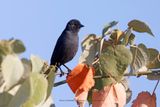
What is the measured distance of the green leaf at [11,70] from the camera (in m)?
0.62

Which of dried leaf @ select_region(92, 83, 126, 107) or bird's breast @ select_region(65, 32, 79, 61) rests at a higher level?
dried leaf @ select_region(92, 83, 126, 107)

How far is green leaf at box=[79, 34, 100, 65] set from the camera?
1.31 meters

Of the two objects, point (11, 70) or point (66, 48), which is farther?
point (66, 48)

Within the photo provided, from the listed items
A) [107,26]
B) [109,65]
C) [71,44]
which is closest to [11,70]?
[109,65]

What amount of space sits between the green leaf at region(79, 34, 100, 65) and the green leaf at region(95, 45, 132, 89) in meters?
0.06

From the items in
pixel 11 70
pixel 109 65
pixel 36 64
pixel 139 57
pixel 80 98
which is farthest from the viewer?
pixel 139 57

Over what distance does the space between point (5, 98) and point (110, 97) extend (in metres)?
0.51

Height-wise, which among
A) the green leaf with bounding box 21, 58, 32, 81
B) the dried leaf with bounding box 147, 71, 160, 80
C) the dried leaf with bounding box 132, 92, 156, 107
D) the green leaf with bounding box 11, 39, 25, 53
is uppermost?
the green leaf with bounding box 11, 39, 25, 53

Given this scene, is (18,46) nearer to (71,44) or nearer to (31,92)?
(31,92)

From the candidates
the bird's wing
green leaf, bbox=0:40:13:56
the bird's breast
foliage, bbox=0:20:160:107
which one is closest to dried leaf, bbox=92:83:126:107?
foliage, bbox=0:20:160:107

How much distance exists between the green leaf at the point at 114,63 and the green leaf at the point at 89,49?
58mm

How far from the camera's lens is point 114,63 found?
4.04 feet

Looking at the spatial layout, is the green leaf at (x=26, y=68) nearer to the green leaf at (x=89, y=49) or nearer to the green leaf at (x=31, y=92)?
the green leaf at (x=31, y=92)

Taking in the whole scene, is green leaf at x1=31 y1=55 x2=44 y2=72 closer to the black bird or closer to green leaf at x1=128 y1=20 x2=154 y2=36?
green leaf at x1=128 y1=20 x2=154 y2=36
